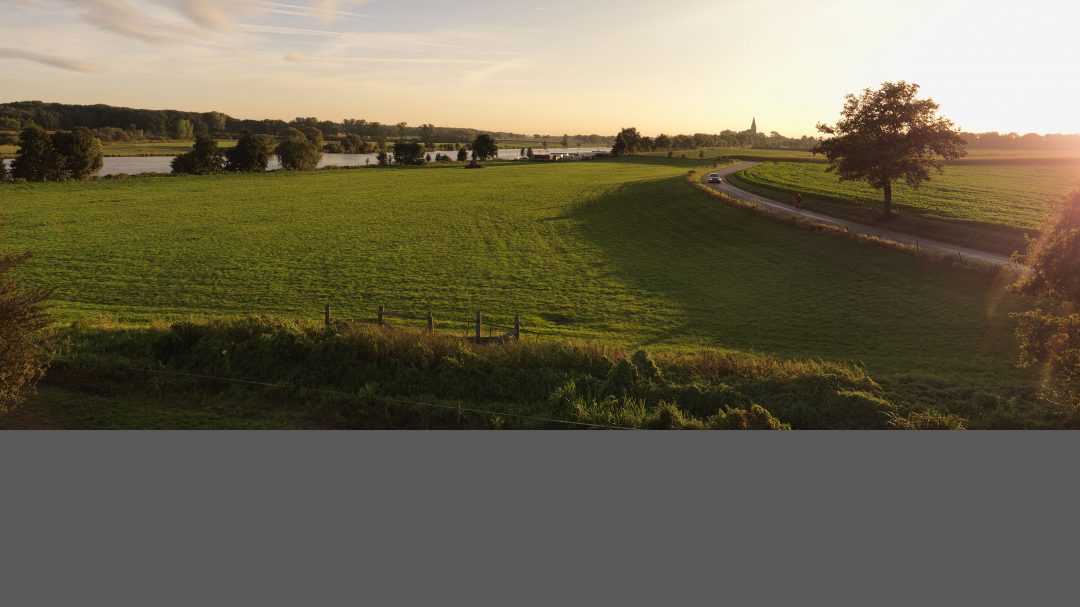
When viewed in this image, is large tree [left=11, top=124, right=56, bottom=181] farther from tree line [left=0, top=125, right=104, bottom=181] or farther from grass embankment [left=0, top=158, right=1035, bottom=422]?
grass embankment [left=0, top=158, right=1035, bottom=422]

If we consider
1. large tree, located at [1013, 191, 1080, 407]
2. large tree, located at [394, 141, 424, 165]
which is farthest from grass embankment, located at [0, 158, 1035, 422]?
large tree, located at [394, 141, 424, 165]

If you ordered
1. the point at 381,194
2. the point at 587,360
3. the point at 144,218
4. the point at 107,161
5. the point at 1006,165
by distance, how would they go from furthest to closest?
the point at 107,161 → the point at 1006,165 → the point at 381,194 → the point at 144,218 → the point at 587,360

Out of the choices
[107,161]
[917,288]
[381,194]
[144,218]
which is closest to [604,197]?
[381,194]

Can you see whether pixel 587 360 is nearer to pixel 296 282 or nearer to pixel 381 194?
pixel 296 282

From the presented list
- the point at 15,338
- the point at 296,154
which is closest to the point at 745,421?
the point at 15,338

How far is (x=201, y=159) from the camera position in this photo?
101 m

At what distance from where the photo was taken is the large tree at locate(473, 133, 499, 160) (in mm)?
153000

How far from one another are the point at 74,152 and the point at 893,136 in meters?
99.0

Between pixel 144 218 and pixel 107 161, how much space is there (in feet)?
370

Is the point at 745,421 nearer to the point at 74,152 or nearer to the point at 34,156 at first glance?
the point at 34,156

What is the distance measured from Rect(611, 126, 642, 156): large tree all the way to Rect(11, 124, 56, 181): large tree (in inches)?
5044

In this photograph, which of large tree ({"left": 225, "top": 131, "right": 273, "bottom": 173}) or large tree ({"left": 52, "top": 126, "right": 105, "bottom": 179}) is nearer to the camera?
large tree ({"left": 52, "top": 126, "right": 105, "bottom": 179})

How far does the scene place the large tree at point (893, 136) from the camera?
1750 inches

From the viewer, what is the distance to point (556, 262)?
126ft
